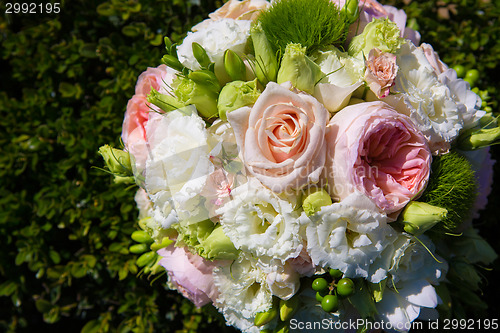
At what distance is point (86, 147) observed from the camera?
126 centimetres

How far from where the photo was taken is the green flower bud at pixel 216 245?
2.53 feet

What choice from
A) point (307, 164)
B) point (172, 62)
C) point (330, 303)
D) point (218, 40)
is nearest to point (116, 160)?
point (172, 62)

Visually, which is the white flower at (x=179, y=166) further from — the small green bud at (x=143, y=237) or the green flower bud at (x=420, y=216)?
the green flower bud at (x=420, y=216)

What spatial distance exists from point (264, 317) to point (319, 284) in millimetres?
145

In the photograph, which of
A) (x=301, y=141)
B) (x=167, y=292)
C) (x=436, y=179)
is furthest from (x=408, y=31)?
(x=167, y=292)

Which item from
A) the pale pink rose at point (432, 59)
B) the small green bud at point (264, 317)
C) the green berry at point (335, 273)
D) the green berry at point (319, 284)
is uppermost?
the pale pink rose at point (432, 59)

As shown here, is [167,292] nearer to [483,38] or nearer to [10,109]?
[10,109]

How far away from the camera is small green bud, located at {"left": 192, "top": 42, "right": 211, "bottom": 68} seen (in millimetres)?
801

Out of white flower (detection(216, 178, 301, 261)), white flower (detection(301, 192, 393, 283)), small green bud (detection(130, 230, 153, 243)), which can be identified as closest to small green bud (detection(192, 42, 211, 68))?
white flower (detection(216, 178, 301, 261))

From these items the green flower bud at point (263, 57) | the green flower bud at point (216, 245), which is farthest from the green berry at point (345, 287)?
the green flower bud at point (263, 57)

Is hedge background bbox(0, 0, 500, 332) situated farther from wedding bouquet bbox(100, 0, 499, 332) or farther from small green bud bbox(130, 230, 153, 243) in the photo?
wedding bouquet bbox(100, 0, 499, 332)

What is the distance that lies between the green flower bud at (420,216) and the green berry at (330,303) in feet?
0.67

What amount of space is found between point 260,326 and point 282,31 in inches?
26.0

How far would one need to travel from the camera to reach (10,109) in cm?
132
